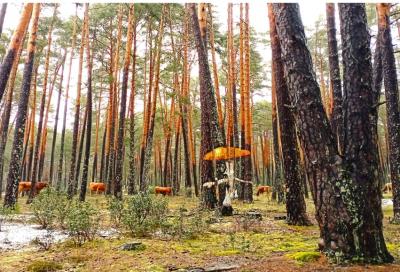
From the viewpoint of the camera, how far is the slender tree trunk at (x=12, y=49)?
824 cm

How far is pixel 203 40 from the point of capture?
37.9 ft

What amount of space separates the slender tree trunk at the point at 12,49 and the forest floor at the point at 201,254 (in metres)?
4.26

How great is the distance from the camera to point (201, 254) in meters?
5.22

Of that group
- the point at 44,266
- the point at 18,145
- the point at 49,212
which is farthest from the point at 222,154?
the point at 18,145

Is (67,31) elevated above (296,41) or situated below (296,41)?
above

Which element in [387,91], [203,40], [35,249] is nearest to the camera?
[35,249]

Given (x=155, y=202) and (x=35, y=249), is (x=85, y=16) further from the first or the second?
(x=35, y=249)

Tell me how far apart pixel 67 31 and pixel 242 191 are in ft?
45.3

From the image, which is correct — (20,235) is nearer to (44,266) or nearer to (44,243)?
(44,243)

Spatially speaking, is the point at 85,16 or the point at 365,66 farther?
the point at 85,16

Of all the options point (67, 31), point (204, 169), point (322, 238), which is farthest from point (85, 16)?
point (322, 238)

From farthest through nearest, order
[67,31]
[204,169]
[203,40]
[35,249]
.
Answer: [67,31] < [203,40] < [204,169] < [35,249]

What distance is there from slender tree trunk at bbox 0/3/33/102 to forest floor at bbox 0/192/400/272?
14.0 feet

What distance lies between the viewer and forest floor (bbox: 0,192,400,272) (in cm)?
425
